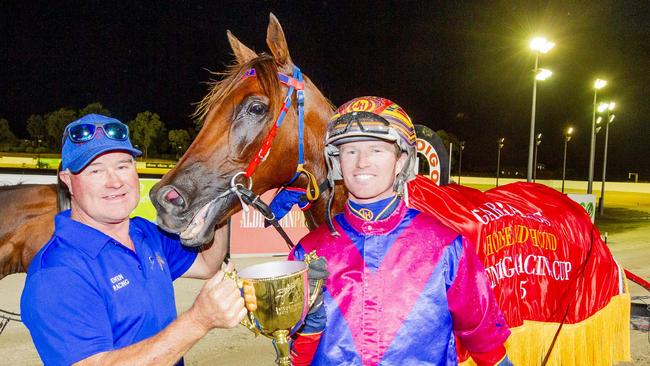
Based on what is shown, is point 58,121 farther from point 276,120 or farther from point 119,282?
point 119,282

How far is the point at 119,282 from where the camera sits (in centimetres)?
154

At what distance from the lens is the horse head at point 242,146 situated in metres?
2.02

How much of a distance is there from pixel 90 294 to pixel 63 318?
111 mm

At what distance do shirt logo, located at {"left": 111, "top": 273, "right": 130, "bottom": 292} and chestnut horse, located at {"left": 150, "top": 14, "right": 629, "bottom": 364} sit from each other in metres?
0.41

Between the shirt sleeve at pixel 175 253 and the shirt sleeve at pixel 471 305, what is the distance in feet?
4.32

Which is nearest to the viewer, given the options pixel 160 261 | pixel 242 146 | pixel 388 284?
pixel 388 284

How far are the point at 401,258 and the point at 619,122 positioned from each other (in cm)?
6173

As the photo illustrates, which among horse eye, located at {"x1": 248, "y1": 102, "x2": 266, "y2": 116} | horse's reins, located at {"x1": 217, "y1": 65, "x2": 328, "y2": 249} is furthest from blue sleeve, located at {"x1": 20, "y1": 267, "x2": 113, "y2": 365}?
horse eye, located at {"x1": 248, "y1": 102, "x2": 266, "y2": 116}

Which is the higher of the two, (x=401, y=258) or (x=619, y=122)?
(x=619, y=122)

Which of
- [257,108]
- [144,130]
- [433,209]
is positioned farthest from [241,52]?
[144,130]

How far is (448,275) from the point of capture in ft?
4.95

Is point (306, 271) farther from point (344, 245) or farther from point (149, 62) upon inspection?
point (149, 62)

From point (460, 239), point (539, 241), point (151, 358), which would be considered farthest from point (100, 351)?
point (539, 241)

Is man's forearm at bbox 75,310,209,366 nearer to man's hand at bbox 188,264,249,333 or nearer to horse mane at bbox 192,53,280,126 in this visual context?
man's hand at bbox 188,264,249,333
